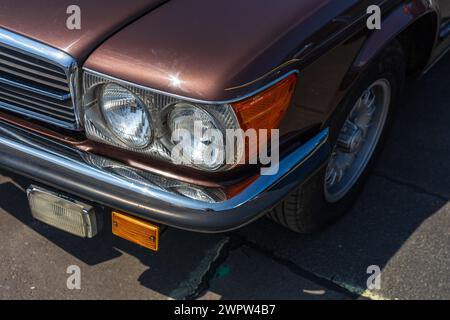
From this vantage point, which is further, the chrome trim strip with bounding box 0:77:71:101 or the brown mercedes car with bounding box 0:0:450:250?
the chrome trim strip with bounding box 0:77:71:101

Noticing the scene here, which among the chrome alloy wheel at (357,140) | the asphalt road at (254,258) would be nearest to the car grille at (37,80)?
the asphalt road at (254,258)

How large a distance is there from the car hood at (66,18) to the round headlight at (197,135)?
348 millimetres

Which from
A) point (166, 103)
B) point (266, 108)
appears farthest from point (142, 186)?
point (266, 108)

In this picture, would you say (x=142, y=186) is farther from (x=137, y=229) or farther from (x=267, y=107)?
(x=267, y=107)

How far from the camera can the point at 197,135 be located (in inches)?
79.4

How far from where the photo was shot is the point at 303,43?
206 centimetres

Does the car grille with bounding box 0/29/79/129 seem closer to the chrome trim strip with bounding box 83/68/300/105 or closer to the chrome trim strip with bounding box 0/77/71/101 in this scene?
the chrome trim strip with bounding box 0/77/71/101

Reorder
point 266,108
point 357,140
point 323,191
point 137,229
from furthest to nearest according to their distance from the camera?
1. point 357,140
2. point 323,191
3. point 137,229
4. point 266,108

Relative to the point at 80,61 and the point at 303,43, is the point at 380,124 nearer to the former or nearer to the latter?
the point at 303,43

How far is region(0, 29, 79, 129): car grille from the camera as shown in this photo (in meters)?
2.03

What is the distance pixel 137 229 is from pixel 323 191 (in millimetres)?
873

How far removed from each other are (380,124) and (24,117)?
168 centimetres

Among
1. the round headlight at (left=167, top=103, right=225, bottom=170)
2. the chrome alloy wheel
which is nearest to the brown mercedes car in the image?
the round headlight at (left=167, top=103, right=225, bottom=170)
